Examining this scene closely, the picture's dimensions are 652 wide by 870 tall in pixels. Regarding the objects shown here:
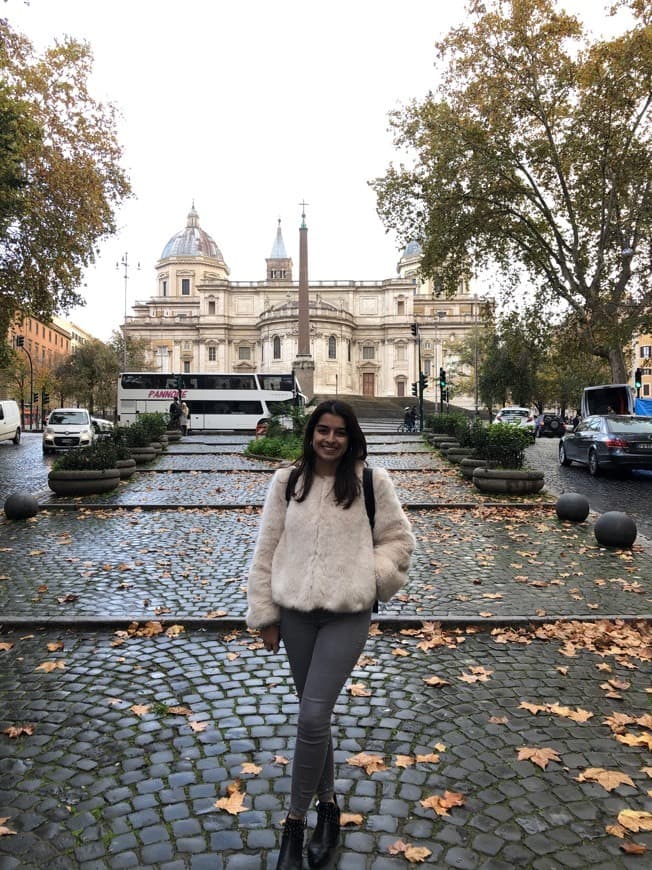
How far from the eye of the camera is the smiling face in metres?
2.84

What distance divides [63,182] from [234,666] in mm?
20403

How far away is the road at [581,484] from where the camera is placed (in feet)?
40.0

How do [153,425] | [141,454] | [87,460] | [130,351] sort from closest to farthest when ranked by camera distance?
[87,460] < [141,454] < [153,425] < [130,351]

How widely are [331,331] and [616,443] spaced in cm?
7246

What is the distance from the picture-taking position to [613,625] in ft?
18.4

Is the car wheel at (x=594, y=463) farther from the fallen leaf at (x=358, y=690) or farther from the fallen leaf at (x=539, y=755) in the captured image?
the fallen leaf at (x=539, y=755)

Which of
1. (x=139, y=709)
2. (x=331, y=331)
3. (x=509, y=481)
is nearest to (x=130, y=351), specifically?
(x=331, y=331)

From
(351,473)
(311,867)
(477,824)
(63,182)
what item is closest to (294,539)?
(351,473)

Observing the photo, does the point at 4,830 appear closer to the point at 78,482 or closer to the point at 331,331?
the point at 78,482

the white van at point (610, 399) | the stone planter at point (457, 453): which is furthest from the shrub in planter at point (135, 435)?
the white van at point (610, 399)

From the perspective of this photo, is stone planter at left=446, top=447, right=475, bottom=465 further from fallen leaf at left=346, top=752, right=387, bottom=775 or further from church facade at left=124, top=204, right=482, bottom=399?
church facade at left=124, top=204, right=482, bottom=399

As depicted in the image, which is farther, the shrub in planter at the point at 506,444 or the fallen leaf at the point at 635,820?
the shrub in planter at the point at 506,444

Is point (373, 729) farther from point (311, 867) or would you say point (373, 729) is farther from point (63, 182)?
point (63, 182)

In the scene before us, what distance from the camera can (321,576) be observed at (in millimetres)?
2740
